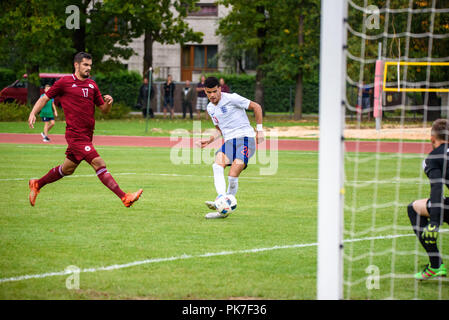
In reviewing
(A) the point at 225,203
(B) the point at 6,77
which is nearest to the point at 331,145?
(A) the point at 225,203

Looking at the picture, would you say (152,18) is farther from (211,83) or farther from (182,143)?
(211,83)

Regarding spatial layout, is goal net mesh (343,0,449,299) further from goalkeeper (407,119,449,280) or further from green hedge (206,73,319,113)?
green hedge (206,73,319,113)

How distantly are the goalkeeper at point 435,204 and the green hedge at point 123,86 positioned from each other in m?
39.1

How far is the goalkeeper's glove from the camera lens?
5.48m

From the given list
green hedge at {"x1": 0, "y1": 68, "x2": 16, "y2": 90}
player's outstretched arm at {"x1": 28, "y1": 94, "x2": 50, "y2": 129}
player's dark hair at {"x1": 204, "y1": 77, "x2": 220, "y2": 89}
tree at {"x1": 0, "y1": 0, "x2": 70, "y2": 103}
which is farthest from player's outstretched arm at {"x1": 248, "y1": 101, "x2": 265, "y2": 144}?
green hedge at {"x1": 0, "y1": 68, "x2": 16, "y2": 90}

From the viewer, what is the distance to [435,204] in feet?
17.7

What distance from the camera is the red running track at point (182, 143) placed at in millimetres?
19594

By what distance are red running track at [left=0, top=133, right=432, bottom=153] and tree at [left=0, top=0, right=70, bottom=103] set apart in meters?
9.90

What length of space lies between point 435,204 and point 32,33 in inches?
1158

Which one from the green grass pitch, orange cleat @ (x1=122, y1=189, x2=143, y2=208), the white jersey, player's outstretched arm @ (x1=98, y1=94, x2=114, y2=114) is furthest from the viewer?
the white jersey

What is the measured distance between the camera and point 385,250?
268 inches

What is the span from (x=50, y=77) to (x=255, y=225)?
32928mm
